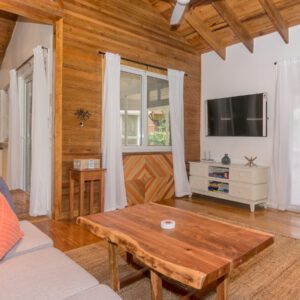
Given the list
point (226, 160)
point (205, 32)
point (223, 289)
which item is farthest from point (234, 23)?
point (223, 289)

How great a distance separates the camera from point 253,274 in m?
2.23

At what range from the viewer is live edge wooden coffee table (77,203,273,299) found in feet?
4.44

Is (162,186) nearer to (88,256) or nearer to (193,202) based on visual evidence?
(193,202)

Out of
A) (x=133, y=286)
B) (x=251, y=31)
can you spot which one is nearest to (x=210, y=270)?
(x=133, y=286)

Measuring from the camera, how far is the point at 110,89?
405 cm

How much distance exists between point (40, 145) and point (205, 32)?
3361 millimetres

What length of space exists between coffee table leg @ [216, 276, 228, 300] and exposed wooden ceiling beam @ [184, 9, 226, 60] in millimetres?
4049

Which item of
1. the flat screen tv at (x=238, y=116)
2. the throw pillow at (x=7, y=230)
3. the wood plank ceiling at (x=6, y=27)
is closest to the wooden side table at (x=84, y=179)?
the throw pillow at (x=7, y=230)

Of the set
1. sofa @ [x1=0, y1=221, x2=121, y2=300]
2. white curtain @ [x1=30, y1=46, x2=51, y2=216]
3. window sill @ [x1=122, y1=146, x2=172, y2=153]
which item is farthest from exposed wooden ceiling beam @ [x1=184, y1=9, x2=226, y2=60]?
sofa @ [x1=0, y1=221, x2=121, y2=300]

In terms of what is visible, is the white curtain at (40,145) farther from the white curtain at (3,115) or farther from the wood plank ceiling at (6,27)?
the white curtain at (3,115)

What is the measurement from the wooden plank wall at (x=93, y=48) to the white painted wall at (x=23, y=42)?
0.44 m

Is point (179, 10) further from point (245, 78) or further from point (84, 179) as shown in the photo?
point (245, 78)

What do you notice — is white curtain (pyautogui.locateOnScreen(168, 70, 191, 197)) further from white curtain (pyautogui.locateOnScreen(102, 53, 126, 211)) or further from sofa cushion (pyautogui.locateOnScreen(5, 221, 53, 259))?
sofa cushion (pyautogui.locateOnScreen(5, 221, 53, 259))

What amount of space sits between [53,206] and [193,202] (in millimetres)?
2394
